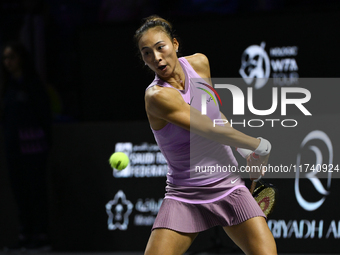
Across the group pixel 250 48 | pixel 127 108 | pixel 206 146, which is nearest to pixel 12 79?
pixel 127 108

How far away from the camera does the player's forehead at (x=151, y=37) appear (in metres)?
2.41

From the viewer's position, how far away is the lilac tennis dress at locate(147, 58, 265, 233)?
240cm

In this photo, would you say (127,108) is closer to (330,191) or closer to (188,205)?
(330,191)

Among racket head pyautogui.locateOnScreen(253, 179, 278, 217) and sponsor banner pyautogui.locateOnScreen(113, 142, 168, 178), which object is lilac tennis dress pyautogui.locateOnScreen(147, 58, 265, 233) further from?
sponsor banner pyautogui.locateOnScreen(113, 142, 168, 178)

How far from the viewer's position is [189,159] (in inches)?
97.0

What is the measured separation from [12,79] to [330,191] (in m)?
3.08

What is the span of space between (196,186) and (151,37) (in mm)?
757

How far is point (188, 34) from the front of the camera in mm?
4562
